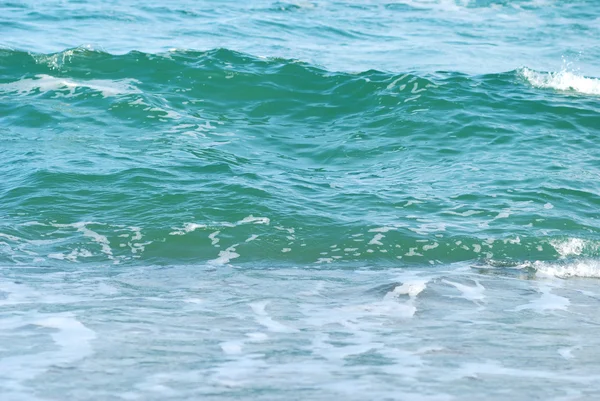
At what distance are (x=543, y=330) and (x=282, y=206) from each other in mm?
4016

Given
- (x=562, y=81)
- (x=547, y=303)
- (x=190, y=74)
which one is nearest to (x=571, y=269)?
(x=547, y=303)

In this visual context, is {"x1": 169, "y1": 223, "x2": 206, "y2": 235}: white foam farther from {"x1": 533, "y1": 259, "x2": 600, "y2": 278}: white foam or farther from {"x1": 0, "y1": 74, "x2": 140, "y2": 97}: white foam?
{"x1": 0, "y1": 74, "x2": 140, "y2": 97}: white foam

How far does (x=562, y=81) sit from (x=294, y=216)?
7.60 metres

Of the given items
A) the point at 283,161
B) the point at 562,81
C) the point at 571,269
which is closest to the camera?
the point at 571,269

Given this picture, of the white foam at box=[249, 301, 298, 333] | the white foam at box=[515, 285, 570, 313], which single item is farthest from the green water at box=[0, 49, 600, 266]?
the white foam at box=[249, 301, 298, 333]

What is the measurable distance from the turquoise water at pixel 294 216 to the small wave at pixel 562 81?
6cm

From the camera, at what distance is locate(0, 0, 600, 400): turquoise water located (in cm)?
567

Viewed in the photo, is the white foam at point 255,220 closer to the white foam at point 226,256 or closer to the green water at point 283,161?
the green water at point 283,161

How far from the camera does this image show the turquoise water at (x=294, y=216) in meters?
5.67

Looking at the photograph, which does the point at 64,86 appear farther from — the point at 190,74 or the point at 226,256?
the point at 226,256

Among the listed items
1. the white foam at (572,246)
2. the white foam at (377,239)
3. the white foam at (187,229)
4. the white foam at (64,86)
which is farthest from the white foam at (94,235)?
the white foam at (64,86)

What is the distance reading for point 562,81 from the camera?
607 inches

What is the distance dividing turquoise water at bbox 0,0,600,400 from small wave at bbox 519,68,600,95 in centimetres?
6

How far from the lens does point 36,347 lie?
5.91 m
